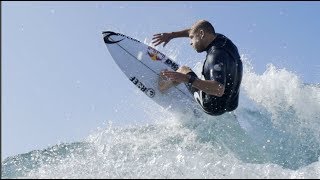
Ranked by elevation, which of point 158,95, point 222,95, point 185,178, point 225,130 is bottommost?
point 225,130

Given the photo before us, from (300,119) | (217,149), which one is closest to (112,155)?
(217,149)

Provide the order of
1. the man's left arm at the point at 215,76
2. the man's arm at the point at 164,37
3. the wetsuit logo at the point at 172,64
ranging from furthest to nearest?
the wetsuit logo at the point at 172,64 < the man's arm at the point at 164,37 < the man's left arm at the point at 215,76

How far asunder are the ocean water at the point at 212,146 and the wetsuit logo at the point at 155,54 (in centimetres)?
118

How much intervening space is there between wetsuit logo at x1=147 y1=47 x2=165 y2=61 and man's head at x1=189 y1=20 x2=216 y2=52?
2.45 m

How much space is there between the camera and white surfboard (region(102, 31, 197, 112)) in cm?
978

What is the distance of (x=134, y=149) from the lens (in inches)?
316

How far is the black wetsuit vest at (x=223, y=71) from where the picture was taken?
22.7 feet

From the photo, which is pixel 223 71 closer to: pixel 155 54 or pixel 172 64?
pixel 172 64

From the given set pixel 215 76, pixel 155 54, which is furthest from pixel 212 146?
pixel 155 54

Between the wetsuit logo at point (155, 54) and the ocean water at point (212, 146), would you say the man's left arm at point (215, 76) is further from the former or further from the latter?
the wetsuit logo at point (155, 54)

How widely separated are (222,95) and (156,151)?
1411mm

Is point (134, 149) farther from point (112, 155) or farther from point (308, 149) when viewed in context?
point (308, 149)

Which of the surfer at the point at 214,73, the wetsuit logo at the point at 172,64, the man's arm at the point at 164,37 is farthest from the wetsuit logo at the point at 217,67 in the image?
the wetsuit logo at the point at 172,64

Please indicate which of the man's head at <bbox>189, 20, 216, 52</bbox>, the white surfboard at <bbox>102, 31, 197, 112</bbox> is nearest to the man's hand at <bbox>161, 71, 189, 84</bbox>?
the man's head at <bbox>189, 20, 216, 52</bbox>
